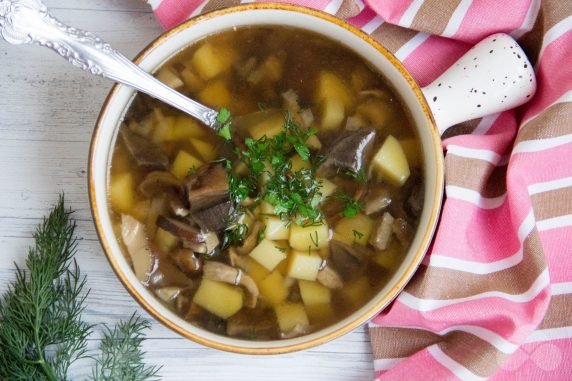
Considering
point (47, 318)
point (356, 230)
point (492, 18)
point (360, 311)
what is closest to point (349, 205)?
point (356, 230)

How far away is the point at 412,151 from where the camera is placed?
2023 mm

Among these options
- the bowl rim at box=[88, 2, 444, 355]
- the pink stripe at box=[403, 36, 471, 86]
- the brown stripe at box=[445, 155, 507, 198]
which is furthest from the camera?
the pink stripe at box=[403, 36, 471, 86]

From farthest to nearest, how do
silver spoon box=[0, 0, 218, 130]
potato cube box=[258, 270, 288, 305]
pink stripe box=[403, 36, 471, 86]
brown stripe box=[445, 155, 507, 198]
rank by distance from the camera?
pink stripe box=[403, 36, 471, 86] → brown stripe box=[445, 155, 507, 198] → potato cube box=[258, 270, 288, 305] → silver spoon box=[0, 0, 218, 130]

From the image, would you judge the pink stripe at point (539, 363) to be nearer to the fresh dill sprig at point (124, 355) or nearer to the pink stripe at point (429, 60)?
the pink stripe at point (429, 60)

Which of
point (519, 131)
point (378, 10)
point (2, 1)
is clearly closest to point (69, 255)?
point (2, 1)

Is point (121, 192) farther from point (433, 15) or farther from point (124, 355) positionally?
point (433, 15)

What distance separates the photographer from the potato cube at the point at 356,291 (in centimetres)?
201

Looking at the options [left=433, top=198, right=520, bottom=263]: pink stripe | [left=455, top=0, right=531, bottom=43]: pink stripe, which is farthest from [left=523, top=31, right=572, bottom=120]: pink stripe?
[left=433, top=198, right=520, bottom=263]: pink stripe

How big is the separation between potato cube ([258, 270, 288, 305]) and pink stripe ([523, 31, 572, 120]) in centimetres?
90

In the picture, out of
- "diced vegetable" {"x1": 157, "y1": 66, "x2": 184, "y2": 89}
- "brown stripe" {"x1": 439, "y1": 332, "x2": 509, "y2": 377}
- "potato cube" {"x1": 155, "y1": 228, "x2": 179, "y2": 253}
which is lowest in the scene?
"brown stripe" {"x1": 439, "y1": 332, "x2": 509, "y2": 377}

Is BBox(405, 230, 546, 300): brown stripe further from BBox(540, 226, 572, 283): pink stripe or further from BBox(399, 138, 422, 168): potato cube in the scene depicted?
BBox(399, 138, 422, 168): potato cube

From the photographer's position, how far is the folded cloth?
6.82 ft

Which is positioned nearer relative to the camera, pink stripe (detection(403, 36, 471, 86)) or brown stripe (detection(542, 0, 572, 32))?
brown stripe (detection(542, 0, 572, 32))

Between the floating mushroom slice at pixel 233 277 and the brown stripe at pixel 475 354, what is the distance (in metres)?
0.60
